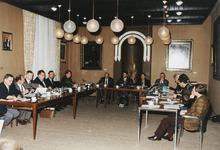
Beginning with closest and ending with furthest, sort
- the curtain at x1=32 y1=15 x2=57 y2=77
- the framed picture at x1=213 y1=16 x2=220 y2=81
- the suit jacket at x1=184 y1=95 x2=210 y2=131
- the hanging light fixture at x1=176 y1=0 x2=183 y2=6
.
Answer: the suit jacket at x1=184 y1=95 x2=210 y2=131 → the hanging light fixture at x1=176 y1=0 x2=183 y2=6 → the framed picture at x1=213 y1=16 x2=220 y2=81 → the curtain at x1=32 y1=15 x2=57 y2=77

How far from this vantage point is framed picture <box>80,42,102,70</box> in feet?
32.7

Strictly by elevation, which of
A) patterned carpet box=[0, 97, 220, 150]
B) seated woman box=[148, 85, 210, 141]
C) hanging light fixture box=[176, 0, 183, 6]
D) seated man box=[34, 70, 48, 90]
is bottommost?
patterned carpet box=[0, 97, 220, 150]

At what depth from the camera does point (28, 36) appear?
23.3 ft

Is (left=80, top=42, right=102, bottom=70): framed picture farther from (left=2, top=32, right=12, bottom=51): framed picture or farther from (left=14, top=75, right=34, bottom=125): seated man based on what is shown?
(left=14, top=75, right=34, bottom=125): seated man

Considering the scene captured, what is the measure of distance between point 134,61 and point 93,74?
214 centimetres

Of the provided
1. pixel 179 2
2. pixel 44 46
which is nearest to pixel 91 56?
pixel 44 46

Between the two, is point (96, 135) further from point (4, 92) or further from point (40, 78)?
point (40, 78)

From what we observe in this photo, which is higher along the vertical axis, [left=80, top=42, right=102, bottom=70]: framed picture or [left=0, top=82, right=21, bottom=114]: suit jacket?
[left=80, top=42, right=102, bottom=70]: framed picture

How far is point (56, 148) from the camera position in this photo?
11.7ft

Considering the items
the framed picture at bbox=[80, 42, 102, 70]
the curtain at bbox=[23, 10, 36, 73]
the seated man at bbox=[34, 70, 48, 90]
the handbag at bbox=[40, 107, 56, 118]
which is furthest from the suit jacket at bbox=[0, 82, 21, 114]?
the framed picture at bbox=[80, 42, 102, 70]

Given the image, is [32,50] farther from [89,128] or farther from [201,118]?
[201,118]

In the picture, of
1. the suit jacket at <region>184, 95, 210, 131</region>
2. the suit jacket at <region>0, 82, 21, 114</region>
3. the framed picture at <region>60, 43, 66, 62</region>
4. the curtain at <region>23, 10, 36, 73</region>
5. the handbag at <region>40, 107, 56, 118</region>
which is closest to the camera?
the suit jacket at <region>184, 95, 210, 131</region>

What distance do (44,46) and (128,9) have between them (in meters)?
3.65

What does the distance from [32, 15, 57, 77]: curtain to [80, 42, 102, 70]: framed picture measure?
180cm
